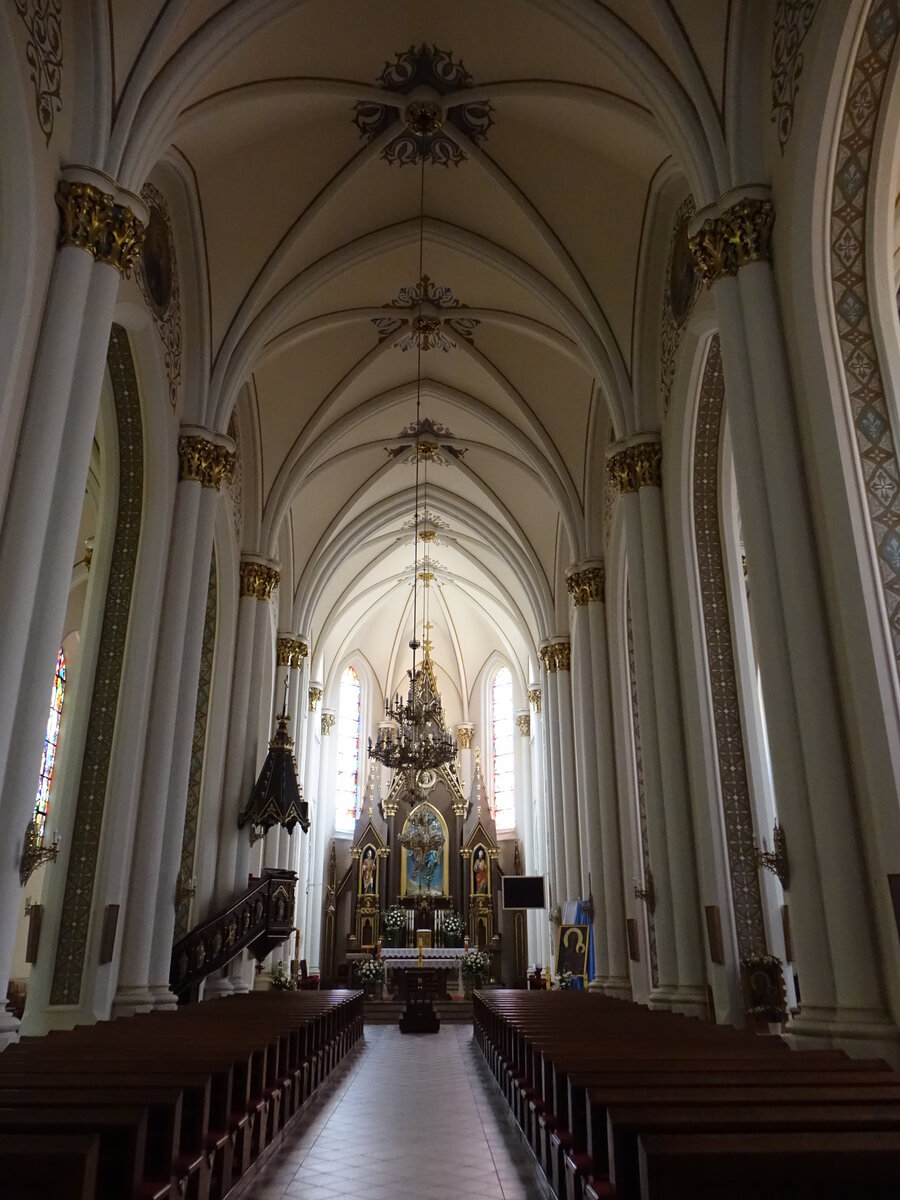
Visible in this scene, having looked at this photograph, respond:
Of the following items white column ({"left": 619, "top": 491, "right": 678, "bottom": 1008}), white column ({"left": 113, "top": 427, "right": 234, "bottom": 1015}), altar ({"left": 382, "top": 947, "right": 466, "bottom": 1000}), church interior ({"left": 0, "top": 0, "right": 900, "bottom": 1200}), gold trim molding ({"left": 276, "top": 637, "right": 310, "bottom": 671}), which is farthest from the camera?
altar ({"left": 382, "top": 947, "right": 466, "bottom": 1000})

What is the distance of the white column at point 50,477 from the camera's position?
21.3ft

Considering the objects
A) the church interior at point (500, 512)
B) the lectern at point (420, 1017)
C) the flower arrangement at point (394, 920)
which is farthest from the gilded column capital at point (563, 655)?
the flower arrangement at point (394, 920)

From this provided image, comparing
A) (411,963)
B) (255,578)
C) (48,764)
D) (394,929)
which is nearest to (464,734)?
(394,929)

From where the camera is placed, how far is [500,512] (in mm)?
20375

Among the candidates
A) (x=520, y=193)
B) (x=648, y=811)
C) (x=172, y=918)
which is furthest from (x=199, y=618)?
(x=520, y=193)

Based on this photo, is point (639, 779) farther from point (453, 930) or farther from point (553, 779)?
point (453, 930)

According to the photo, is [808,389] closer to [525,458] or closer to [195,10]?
[195,10]

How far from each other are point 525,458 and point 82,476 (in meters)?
11.2

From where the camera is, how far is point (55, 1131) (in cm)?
292

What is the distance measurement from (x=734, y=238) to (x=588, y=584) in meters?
8.26

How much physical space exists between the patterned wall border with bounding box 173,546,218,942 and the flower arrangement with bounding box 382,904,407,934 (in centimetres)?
1399

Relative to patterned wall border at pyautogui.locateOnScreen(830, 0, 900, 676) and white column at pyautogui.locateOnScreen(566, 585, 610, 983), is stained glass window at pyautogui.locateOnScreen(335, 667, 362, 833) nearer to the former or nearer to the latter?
white column at pyautogui.locateOnScreen(566, 585, 610, 983)

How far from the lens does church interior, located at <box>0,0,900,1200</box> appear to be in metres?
5.37

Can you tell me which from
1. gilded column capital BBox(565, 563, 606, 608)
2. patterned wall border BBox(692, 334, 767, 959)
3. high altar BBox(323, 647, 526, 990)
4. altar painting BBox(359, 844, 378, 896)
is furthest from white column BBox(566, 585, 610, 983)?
altar painting BBox(359, 844, 378, 896)
